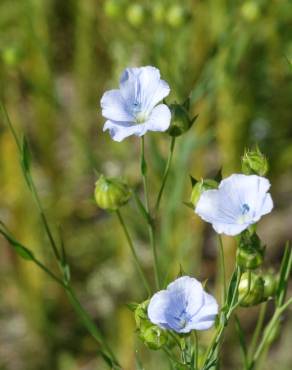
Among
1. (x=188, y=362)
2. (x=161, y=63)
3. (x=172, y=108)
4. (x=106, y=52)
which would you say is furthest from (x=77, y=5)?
(x=188, y=362)

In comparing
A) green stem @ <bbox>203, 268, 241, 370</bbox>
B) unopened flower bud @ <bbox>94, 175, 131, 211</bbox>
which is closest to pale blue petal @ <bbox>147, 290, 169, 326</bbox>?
green stem @ <bbox>203, 268, 241, 370</bbox>

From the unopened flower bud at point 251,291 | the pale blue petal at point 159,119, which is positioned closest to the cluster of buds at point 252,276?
the unopened flower bud at point 251,291

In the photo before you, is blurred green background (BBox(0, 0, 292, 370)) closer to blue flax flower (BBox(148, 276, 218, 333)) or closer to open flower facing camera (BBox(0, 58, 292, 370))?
open flower facing camera (BBox(0, 58, 292, 370))

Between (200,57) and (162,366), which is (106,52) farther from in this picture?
(162,366)

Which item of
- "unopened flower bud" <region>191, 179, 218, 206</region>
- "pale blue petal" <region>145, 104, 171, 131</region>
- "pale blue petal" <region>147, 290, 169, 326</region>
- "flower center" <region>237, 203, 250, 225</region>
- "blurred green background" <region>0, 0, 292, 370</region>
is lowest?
"blurred green background" <region>0, 0, 292, 370</region>

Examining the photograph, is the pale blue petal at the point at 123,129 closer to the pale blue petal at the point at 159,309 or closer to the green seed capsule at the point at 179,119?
the green seed capsule at the point at 179,119

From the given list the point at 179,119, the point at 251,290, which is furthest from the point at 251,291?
the point at 179,119
